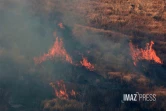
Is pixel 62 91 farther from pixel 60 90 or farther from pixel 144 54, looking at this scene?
pixel 144 54

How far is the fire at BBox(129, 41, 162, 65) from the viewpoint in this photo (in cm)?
2123

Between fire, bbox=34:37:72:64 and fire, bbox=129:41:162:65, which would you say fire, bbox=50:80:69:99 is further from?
fire, bbox=129:41:162:65

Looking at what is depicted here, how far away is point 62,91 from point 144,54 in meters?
7.24

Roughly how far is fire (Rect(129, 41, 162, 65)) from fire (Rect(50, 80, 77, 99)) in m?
5.60

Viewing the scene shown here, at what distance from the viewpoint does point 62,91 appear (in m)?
19.0

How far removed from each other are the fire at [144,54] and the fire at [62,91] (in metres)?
5.60

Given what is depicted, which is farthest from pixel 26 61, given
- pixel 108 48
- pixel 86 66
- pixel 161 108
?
pixel 161 108

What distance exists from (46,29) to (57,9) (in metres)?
4.01

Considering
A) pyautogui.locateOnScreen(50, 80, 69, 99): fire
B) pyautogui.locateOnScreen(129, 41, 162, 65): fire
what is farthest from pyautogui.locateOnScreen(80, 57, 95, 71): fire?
pyautogui.locateOnScreen(129, 41, 162, 65): fire

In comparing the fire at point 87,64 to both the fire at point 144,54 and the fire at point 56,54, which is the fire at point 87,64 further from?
the fire at point 144,54

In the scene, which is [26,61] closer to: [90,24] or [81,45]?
[81,45]

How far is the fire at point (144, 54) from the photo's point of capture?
2123 cm

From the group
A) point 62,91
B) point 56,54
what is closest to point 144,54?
point 56,54

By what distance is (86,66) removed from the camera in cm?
2059
